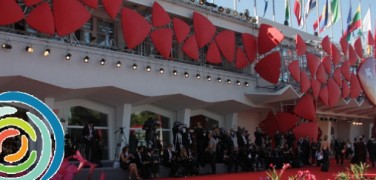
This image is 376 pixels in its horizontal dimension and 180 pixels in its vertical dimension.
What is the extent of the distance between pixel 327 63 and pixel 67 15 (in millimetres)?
16115

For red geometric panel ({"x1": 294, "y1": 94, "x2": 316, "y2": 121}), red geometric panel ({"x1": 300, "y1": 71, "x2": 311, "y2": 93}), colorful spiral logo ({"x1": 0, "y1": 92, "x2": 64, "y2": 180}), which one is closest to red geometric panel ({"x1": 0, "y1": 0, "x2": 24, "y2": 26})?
colorful spiral logo ({"x1": 0, "y1": 92, "x2": 64, "y2": 180})

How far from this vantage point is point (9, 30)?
1606 cm

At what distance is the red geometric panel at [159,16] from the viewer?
19.4 meters

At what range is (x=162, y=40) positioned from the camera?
19.6m

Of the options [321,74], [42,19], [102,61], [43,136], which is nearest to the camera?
[43,136]

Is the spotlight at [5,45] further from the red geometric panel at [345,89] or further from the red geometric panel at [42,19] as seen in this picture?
the red geometric panel at [345,89]

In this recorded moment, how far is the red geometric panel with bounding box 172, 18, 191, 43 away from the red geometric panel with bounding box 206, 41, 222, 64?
1806mm

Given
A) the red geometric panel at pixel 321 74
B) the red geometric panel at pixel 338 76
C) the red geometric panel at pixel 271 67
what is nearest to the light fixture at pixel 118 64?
the red geometric panel at pixel 271 67

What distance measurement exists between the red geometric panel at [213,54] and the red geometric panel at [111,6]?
5.84 m

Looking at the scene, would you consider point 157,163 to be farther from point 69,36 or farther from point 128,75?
point 69,36

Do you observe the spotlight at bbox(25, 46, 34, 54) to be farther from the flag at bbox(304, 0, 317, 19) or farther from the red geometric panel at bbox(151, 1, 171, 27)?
the flag at bbox(304, 0, 317, 19)

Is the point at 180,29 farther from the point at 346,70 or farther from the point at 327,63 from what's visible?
the point at 346,70

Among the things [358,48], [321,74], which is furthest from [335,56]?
[358,48]

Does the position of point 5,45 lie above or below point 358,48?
below
